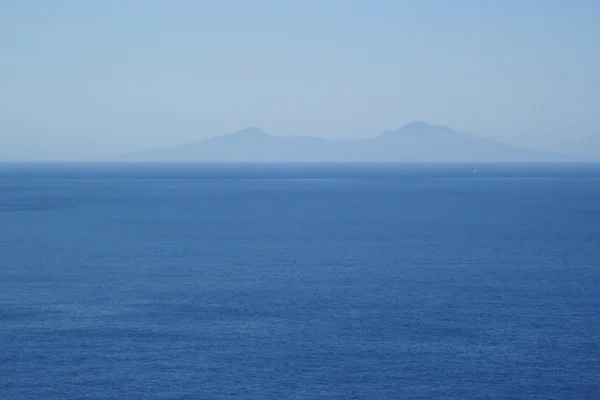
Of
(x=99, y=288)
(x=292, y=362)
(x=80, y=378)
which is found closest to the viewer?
(x=80, y=378)

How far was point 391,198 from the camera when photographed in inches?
6516

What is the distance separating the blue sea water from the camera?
128ft

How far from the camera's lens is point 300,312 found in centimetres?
5178

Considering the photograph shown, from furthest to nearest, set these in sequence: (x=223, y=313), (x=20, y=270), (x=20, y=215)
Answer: (x=20, y=215)
(x=20, y=270)
(x=223, y=313)

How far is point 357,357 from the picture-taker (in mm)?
42531

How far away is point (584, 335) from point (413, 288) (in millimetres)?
15520

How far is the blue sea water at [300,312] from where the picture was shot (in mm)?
39125

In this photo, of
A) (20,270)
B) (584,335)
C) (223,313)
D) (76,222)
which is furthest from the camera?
(76,222)

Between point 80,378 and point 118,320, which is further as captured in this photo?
point 118,320

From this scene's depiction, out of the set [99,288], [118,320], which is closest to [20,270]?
[99,288]

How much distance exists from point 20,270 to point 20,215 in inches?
2189

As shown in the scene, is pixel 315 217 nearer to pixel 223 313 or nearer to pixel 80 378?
pixel 223 313

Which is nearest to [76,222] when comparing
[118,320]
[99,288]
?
[99,288]

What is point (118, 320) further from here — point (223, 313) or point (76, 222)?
point (76, 222)
